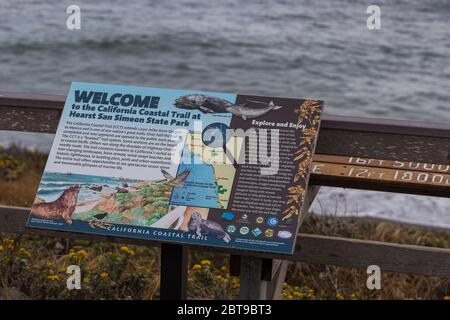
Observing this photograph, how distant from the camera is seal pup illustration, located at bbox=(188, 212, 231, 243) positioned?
3.58m

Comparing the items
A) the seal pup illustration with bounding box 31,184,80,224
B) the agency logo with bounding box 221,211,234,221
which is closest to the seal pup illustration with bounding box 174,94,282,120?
the agency logo with bounding box 221,211,234,221

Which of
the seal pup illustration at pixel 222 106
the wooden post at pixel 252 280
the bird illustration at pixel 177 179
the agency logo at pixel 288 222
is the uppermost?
the seal pup illustration at pixel 222 106

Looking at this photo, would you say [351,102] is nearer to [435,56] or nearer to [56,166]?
[435,56]

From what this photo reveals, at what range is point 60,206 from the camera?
3807 millimetres

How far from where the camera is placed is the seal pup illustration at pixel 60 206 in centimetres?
378

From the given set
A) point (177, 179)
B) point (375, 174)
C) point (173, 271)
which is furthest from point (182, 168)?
point (375, 174)

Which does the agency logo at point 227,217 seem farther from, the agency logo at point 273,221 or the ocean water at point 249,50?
the ocean water at point 249,50

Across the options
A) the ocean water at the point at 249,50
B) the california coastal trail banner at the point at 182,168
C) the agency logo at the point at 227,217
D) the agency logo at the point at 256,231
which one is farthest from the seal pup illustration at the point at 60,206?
the ocean water at the point at 249,50

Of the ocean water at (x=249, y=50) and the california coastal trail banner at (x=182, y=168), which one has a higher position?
the ocean water at (x=249, y=50)

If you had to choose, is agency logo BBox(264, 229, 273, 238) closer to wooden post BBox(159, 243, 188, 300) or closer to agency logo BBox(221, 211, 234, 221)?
agency logo BBox(221, 211, 234, 221)

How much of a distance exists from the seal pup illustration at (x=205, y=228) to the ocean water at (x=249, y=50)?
16032 mm

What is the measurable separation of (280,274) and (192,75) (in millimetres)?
18107

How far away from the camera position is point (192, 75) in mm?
22328

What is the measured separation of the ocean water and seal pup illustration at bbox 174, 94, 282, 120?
51.6ft
